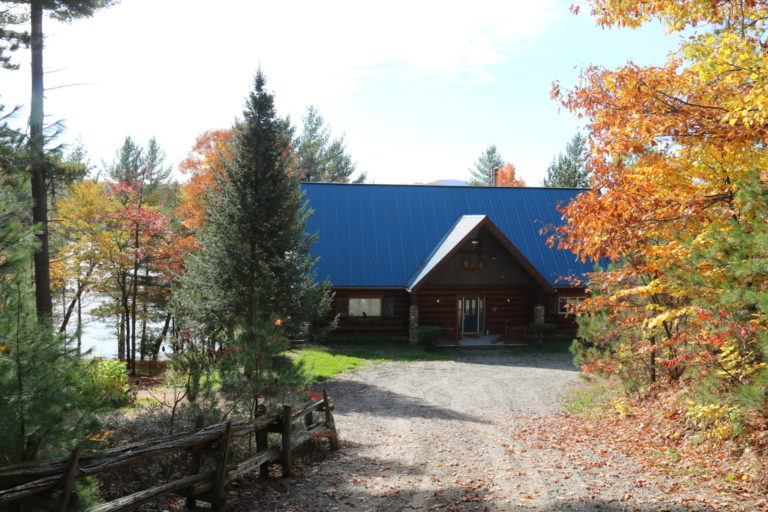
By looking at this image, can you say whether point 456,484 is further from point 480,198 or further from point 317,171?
point 317,171

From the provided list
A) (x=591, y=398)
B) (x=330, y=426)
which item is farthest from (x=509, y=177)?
(x=330, y=426)

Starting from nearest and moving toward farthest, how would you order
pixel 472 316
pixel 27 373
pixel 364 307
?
1. pixel 27 373
2. pixel 364 307
3. pixel 472 316

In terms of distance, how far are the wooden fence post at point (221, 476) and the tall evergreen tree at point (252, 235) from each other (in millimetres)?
8920

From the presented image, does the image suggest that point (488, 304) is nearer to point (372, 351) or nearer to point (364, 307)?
point (364, 307)

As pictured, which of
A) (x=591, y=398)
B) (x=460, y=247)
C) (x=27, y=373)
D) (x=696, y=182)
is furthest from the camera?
(x=460, y=247)

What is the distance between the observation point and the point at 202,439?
6527 mm

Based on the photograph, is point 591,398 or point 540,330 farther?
point 540,330

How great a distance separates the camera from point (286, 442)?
27.4 feet

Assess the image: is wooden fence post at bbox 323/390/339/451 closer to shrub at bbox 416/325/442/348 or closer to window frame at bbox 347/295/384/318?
shrub at bbox 416/325/442/348

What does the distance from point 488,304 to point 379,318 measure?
5407 mm

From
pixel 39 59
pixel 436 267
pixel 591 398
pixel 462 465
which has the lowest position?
pixel 591 398

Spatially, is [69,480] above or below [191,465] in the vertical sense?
above

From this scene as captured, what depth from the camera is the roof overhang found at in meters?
22.6

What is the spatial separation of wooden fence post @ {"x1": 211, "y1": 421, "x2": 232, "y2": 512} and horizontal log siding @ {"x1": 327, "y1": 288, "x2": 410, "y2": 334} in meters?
17.2
